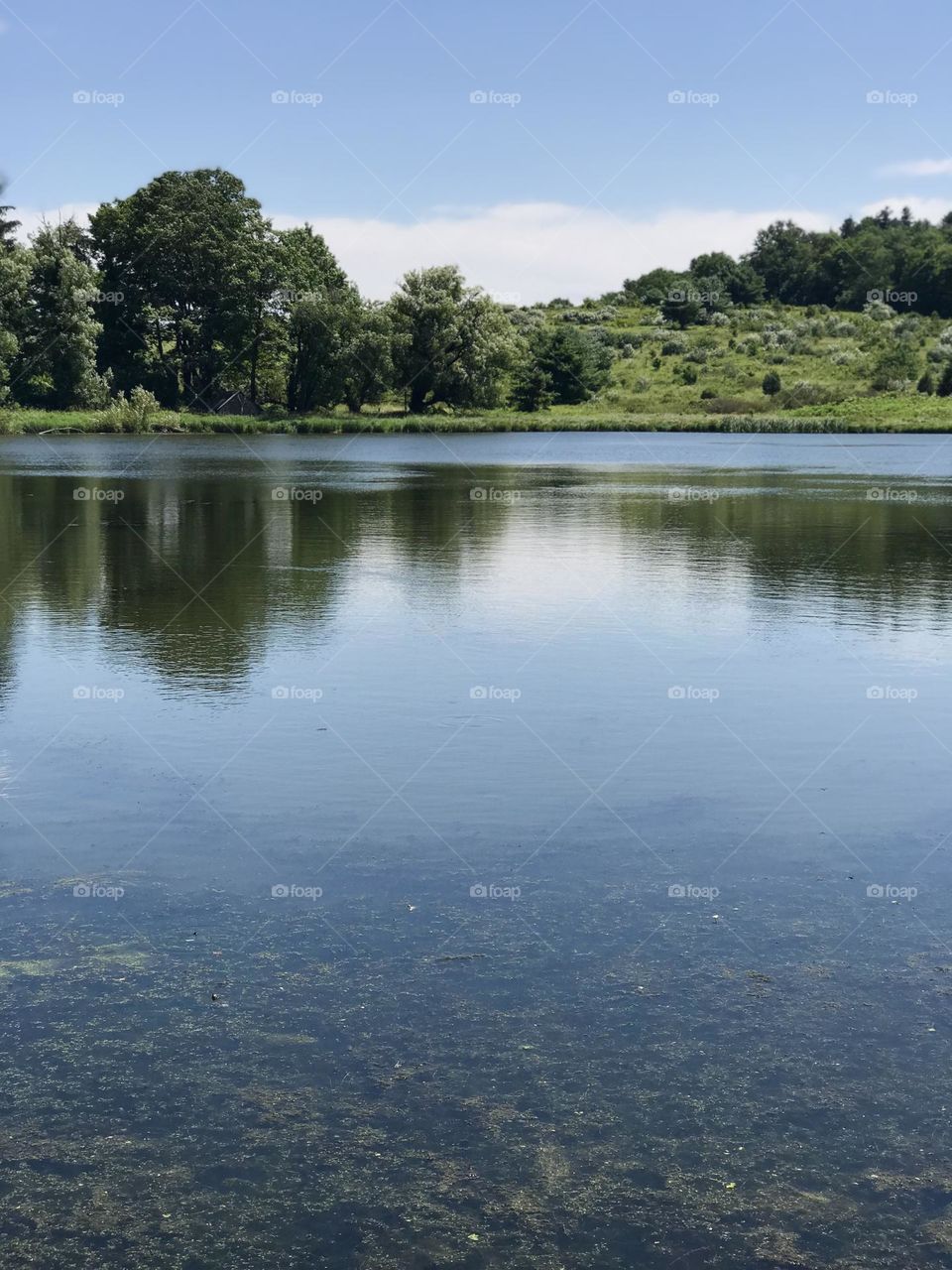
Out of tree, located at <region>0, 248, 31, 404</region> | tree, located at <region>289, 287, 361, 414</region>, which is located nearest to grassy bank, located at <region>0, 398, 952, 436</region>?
tree, located at <region>289, 287, 361, 414</region>

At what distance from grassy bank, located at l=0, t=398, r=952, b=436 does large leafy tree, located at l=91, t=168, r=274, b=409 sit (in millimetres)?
8041

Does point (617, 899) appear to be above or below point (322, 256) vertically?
below

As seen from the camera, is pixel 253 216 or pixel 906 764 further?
pixel 253 216

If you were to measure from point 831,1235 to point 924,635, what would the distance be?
11556mm

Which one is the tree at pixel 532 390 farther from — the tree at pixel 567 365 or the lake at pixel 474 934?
the lake at pixel 474 934

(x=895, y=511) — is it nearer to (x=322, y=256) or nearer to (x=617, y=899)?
(x=617, y=899)

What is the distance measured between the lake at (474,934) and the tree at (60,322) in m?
70.6

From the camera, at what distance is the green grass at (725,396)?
90.2 metres

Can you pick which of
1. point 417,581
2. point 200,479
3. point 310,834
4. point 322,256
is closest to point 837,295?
point 322,256

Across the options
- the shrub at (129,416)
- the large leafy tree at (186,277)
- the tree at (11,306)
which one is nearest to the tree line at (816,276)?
the large leafy tree at (186,277)

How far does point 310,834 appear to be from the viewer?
331 inches

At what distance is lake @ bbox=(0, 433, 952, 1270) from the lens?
183 inches

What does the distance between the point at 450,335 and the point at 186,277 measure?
18648mm

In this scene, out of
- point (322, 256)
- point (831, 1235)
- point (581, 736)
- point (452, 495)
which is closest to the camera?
point (831, 1235)
